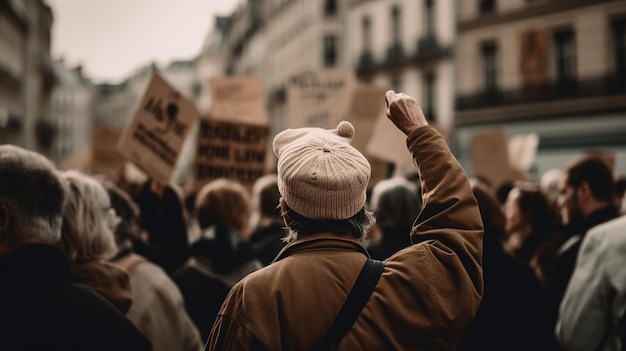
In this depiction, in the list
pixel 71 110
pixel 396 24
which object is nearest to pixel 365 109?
pixel 396 24

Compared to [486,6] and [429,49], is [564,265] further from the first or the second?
[429,49]

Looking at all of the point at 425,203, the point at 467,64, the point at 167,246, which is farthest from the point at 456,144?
the point at 425,203

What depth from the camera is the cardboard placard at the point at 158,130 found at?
589cm

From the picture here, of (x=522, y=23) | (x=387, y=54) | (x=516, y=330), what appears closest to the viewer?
(x=516, y=330)

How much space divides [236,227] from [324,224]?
7.80 feet

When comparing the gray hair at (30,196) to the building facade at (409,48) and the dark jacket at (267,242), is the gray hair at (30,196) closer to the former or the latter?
the dark jacket at (267,242)

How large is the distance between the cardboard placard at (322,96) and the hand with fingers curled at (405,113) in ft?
20.9

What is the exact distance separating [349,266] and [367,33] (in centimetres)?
3684

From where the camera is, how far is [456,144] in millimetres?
31000

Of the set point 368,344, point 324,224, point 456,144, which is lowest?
point 456,144

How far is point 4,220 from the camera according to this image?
2445 mm

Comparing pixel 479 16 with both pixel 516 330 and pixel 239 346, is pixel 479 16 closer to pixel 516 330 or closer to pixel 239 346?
pixel 516 330

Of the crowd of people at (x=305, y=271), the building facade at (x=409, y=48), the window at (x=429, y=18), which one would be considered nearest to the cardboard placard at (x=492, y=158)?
the crowd of people at (x=305, y=271)

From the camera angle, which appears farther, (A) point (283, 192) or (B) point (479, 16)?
(B) point (479, 16)
